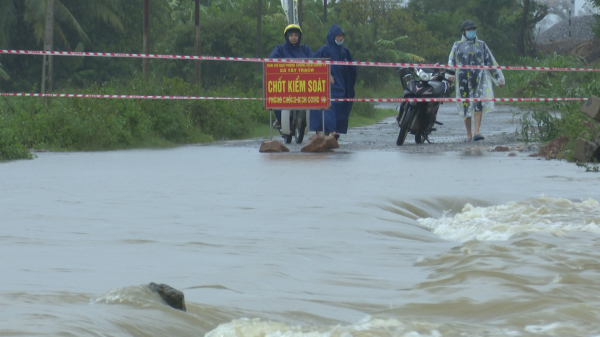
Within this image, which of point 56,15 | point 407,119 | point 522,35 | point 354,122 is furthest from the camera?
point 522,35

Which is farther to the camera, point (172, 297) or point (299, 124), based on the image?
point (299, 124)

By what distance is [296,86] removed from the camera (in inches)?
603

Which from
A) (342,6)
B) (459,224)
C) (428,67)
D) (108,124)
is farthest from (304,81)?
(342,6)

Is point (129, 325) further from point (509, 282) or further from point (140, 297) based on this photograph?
point (509, 282)

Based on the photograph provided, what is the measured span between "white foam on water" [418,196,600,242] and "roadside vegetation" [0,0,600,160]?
4393 mm

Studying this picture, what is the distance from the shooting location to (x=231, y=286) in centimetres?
449

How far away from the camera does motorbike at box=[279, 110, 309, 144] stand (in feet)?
51.5

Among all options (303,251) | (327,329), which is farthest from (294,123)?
(327,329)

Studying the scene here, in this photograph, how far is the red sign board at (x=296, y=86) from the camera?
50.0 ft

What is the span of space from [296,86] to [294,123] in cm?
88

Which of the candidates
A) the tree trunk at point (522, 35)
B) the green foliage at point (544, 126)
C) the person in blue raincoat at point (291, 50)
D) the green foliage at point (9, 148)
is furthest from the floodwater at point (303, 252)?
the tree trunk at point (522, 35)

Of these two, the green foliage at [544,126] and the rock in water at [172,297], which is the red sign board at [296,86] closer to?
the green foliage at [544,126]

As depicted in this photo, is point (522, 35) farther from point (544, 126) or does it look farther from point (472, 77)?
point (544, 126)

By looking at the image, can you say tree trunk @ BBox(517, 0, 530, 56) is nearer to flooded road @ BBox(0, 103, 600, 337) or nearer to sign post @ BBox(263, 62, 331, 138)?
sign post @ BBox(263, 62, 331, 138)
